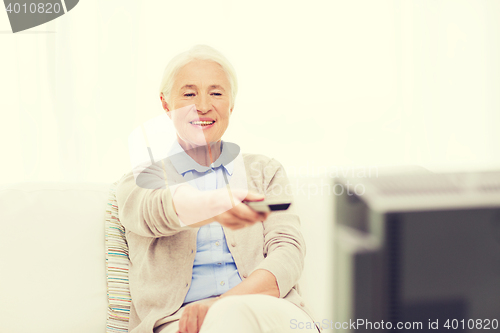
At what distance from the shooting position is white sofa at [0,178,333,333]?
38.3 inches

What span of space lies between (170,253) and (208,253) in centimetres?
9

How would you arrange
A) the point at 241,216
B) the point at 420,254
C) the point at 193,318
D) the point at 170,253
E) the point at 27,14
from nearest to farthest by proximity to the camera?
the point at 420,254 → the point at 241,216 → the point at 193,318 → the point at 170,253 → the point at 27,14

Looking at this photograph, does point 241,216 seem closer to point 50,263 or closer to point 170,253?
point 170,253

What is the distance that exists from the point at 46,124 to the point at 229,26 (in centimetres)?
79

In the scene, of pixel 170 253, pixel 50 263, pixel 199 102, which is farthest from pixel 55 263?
pixel 199 102

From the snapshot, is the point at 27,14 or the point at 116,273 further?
the point at 27,14

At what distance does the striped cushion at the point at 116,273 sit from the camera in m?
0.98

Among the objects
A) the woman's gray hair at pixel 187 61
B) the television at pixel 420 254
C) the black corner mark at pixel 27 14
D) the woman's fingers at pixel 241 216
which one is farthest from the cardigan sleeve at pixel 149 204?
the black corner mark at pixel 27 14

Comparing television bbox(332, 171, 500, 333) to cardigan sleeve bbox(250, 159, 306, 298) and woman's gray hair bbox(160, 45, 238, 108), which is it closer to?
cardigan sleeve bbox(250, 159, 306, 298)

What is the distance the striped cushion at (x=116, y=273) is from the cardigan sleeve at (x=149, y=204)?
0.17 meters

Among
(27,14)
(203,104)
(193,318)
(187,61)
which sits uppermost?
(27,14)

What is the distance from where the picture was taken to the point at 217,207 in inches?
26.3

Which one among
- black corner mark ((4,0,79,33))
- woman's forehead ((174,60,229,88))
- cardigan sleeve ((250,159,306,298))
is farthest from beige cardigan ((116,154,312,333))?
black corner mark ((4,0,79,33))

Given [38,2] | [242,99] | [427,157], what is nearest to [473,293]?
[242,99]
